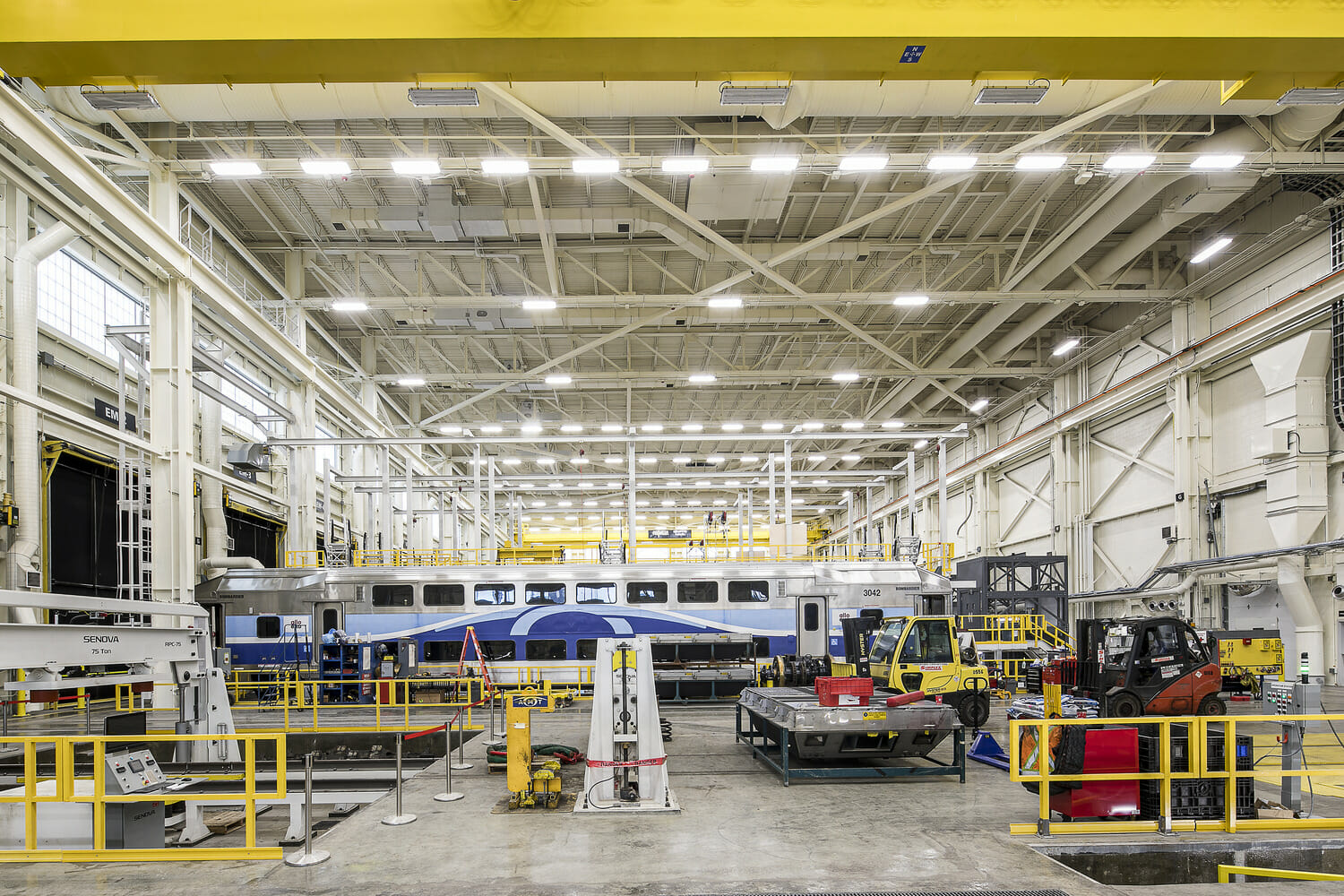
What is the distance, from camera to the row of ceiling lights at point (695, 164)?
17641 mm

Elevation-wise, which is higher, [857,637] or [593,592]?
[593,592]

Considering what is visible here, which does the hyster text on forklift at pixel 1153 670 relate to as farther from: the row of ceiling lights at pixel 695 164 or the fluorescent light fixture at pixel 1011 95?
the row of ceiling lights at pixel 695 164

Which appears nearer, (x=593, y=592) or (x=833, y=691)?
(x=833, y=691)

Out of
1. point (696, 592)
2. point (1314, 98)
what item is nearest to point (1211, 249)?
point (1314, 98)

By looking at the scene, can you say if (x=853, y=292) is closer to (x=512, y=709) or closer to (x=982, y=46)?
(x=512, y=709)

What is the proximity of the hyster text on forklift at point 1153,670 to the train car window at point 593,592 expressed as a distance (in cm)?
1390

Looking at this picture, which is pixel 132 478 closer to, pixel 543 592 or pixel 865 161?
pixel 543 592

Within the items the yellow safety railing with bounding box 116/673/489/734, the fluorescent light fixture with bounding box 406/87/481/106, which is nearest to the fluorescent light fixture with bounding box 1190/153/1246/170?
the fluorescent light fixture with bounding box 406/87/481/106

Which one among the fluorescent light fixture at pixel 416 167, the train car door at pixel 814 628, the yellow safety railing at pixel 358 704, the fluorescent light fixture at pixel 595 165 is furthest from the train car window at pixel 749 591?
the fluorescent light fixture at pixel 416 167

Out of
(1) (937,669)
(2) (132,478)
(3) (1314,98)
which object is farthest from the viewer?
(2) (132,478)

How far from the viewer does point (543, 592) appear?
24828mm

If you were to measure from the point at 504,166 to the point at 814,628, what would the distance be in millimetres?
14427

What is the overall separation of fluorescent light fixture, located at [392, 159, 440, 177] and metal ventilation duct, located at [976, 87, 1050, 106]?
10164mm

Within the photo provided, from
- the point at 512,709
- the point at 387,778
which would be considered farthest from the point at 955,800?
the point at 387,778
